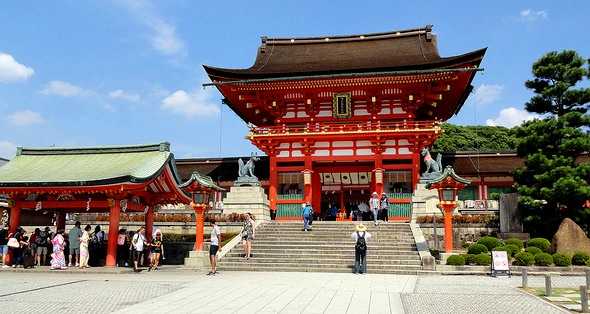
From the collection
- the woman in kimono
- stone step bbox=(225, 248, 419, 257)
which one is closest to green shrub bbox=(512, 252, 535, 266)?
stone step bbox=(225, 248, 419, 257)

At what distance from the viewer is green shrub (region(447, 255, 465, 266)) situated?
1778 cm

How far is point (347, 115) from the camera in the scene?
1206 inches

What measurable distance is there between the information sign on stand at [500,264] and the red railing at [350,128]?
12.8 meters

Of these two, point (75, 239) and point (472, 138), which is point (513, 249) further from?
point (472, 138)

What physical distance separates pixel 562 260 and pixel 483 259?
2847mm

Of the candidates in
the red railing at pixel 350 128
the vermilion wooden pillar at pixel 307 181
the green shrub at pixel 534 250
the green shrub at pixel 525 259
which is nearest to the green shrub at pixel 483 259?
the green shrub at pixel 525 259

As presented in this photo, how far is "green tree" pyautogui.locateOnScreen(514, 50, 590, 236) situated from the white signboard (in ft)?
23.2

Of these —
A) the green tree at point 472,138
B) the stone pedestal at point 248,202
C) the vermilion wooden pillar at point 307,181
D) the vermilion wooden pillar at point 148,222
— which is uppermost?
the green tree at point 472,138

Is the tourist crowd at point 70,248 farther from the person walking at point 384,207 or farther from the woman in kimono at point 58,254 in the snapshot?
the person walking at point 384,207

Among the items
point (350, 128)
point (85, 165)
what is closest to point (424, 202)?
point (350, 128)

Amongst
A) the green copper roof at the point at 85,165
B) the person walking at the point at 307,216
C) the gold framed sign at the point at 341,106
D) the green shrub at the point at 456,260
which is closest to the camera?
the green shrub at the point at 456,260

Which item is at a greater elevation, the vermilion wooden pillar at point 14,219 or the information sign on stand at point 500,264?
the vermilion wooden pillar at point 14,219

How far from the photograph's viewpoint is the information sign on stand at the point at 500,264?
16.6 metres

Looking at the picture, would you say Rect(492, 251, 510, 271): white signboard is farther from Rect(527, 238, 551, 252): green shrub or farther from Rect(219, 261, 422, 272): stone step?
Rect(527, 238, 551, 252): green shrub
